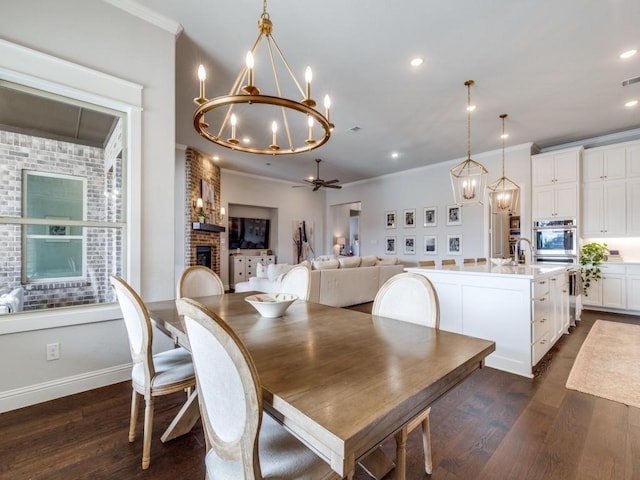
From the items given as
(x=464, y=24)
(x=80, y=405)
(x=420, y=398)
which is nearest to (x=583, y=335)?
(x=464, y=24)

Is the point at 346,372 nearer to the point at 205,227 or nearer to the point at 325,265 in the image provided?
the point at 325,265

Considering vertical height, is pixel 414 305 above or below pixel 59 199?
below

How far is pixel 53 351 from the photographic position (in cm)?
214

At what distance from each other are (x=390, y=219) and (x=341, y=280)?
339 centimetres

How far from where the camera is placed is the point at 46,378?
2.11 metres

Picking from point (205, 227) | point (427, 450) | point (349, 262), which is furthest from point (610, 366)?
point (205, 227)

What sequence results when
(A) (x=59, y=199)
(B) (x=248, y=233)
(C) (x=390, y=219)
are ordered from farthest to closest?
(B) (x=248, y=233)
(C) (x=390, y=219)
(A) (x=59, y=199)

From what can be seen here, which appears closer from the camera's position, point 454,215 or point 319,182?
point 319,182

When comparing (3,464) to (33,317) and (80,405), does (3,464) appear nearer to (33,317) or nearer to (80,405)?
(80,405)

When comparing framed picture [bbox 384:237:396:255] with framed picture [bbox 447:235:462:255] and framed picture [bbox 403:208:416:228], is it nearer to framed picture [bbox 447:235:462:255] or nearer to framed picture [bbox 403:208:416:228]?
framed picture [bbox 403:208:416:228]

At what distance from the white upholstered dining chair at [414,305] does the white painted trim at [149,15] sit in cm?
294

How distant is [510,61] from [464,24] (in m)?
0.90

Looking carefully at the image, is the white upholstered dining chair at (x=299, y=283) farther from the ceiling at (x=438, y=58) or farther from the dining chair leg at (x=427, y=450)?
the ceiling at (x=438, y=58)

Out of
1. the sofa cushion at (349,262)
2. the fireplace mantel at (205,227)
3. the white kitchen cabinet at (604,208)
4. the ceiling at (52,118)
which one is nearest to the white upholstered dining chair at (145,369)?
the ceiling at (52,118)
